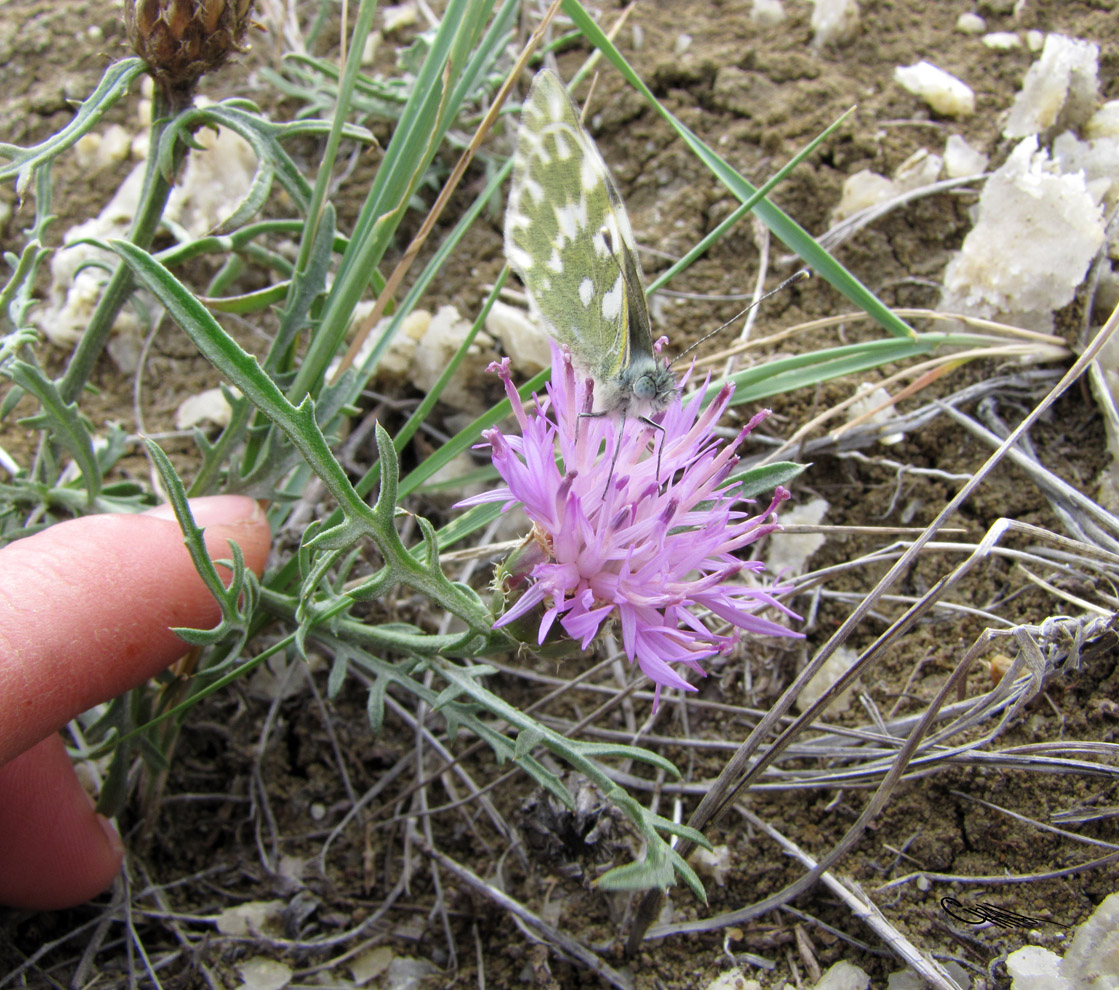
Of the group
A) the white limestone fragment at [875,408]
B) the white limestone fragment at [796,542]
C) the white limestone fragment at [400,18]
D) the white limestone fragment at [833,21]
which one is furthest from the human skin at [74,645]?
the white limestone fragment at [833,21]

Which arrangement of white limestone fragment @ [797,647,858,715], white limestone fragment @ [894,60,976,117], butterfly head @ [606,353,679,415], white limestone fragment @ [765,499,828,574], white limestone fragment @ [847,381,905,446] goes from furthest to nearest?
white limestone fragment @ [894,60,976,117], white limestone fragment @ [847,381,905,446], white limestone fragment @ [765,499,828,574], white limestone fragment @ [797,647,858,715], butterfly head @ [606,353,679,415]

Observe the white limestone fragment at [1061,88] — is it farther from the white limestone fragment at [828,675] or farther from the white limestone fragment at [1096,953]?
the white limestone fragment at [1096,953]

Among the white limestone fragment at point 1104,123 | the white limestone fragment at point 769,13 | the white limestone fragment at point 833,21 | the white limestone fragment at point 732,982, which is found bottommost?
the white limestone fragment at point 732,982

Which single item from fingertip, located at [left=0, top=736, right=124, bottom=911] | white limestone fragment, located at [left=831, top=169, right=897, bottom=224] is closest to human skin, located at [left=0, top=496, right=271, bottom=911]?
fingertip, located at [left=0, top=736, right=124, bottom=911]

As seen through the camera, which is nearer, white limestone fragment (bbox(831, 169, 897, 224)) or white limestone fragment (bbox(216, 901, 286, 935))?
white limestone fragment (bbox(216, 901, 286, 935))

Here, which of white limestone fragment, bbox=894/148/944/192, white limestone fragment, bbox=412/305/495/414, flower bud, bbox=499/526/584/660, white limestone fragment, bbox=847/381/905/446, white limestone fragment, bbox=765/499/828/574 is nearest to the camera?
flower bud, bbox=499/526/584/660

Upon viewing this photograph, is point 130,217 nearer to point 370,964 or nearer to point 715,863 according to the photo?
point 370,964

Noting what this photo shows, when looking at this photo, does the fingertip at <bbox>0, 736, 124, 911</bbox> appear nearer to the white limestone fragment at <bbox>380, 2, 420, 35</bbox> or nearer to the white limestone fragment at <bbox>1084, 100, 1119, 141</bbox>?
→ the white limestone fragment at <bbox>380, 2, 420, 35</bbox>
